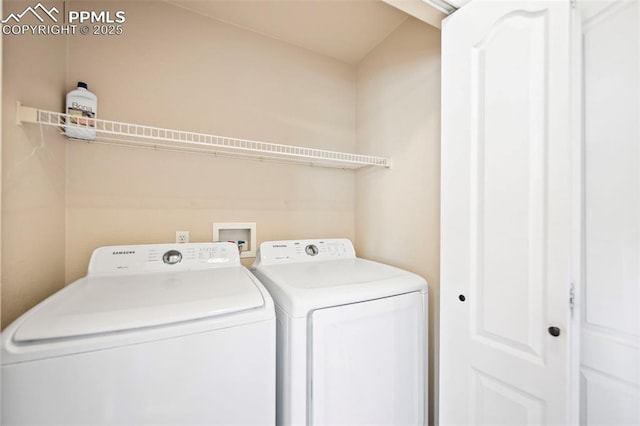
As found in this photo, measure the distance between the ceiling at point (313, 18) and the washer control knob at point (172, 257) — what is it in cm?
149

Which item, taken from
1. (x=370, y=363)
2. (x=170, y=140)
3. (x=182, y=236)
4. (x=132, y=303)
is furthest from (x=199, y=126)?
(x=370, y=363)

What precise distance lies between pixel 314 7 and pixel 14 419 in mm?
2134

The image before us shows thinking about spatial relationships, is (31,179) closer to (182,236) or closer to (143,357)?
(182,236)

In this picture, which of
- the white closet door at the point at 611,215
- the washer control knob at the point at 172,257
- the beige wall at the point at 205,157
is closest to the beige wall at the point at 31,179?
the beige wall at the point at 205,157

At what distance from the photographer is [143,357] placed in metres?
0.79

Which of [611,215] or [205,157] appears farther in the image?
[205,157]

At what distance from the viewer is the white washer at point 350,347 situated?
1.00 metres

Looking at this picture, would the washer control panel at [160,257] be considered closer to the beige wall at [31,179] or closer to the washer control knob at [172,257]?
the washer control knob at [172,257]

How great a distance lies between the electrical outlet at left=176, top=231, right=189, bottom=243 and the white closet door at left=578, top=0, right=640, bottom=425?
1877 mm


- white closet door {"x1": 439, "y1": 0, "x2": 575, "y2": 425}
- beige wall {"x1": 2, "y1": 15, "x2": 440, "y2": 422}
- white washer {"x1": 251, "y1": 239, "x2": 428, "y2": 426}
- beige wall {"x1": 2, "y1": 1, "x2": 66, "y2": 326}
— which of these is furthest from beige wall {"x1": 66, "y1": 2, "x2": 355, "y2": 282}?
white closet door {"x1": 439, "y1": 0, "x2": 575, "y2": 425}

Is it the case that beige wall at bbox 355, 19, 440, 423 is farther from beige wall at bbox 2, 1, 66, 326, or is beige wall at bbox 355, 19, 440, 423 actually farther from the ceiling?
beige wall at bbox 2, 1, 66, 326

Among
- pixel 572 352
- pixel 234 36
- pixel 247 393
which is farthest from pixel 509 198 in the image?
pixel 234 36

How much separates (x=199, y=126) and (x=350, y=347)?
1506 millimetres

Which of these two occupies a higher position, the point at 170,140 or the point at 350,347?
the point at 170,140
